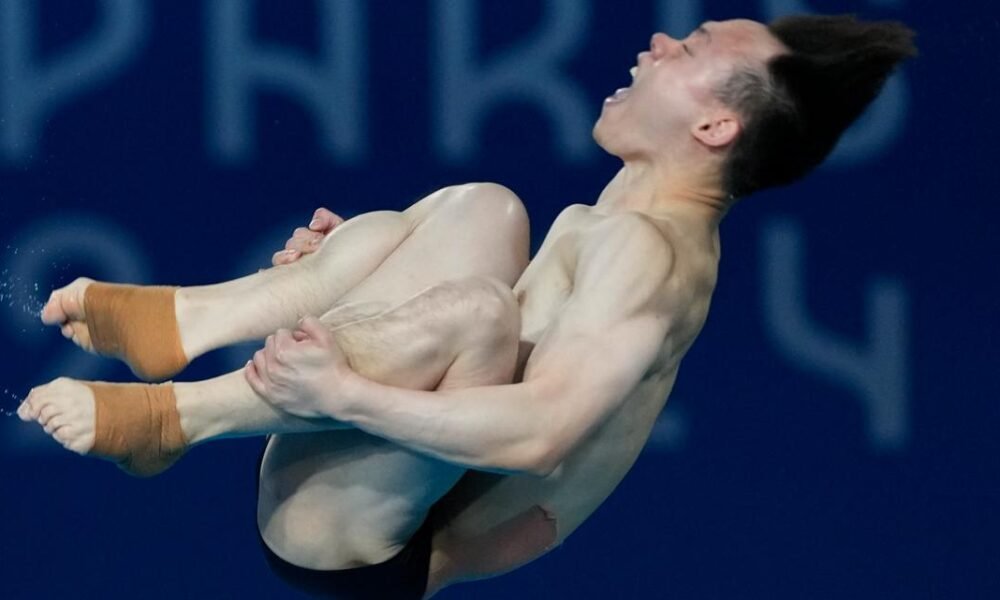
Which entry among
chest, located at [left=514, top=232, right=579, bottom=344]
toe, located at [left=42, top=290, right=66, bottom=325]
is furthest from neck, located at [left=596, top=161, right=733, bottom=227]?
toe, located at [left=42, top=290, right=66, bottom=325]

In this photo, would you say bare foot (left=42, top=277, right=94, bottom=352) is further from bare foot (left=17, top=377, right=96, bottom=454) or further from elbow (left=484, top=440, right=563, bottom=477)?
elbow (left=484, top=440, right=563, bottom=477)

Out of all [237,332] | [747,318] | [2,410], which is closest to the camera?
[237,332]

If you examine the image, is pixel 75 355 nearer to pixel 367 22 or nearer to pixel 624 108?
pixel 367 22

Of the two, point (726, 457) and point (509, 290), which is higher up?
point (509, 290)

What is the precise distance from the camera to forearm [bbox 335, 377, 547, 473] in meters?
1.96

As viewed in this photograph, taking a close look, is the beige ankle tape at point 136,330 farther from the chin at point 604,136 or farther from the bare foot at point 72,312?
the chin at point 604,136

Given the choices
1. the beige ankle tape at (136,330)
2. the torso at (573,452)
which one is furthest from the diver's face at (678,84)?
the beige ankle tape at (136,330)

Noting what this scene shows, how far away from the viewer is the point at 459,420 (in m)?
1.96

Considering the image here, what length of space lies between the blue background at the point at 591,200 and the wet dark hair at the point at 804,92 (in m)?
1.30

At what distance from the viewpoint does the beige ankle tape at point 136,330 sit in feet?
7.22

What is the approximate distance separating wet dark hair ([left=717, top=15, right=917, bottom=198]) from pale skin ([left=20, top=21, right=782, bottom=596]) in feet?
0.08

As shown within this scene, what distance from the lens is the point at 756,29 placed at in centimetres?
235

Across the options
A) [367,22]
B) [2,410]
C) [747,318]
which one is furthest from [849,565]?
[2,410]

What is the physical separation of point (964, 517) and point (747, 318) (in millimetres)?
646
